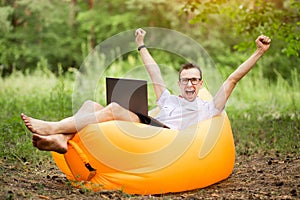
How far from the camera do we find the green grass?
5.34m

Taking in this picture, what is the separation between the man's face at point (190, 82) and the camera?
14.3 feet

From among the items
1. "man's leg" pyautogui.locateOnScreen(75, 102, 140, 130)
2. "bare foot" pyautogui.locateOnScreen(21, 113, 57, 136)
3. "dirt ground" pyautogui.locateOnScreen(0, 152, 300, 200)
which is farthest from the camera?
"man's leg" pyautogui.locateOnScreen(75, 102, 140, 130)

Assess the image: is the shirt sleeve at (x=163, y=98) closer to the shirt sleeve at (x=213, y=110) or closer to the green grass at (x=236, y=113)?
the shirt sleeve at (x=213, y=110)

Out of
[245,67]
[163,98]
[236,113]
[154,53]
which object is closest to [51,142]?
[163,98]

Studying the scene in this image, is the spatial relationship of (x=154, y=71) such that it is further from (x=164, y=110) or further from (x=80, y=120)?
(x=80, y=120)

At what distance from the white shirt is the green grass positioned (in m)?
1.38

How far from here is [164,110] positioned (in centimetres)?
450

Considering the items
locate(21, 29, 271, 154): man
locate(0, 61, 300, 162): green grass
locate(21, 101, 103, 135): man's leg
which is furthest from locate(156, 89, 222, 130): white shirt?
locate(0, 61, 300, 162): green grass

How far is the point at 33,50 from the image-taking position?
15000 mm

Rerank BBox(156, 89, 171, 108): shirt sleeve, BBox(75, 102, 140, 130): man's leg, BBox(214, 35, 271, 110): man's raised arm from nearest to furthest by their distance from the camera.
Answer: BBox(75, 102, 140, 130): man's leg < BBox(214, 35, 271, 110): man's raised arm < BBox(156, 89, 171, 108): shirt sleeve

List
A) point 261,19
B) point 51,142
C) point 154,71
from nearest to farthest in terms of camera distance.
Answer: point 51,142 → point 154,71 → point 261,19

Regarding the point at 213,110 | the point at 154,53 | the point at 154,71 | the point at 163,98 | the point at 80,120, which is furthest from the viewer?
the point at 154,53

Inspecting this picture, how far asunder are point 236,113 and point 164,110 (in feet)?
10.7

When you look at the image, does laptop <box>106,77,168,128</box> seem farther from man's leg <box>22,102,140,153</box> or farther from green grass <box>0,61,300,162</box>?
green grass <box>0,61,300,162</box>
